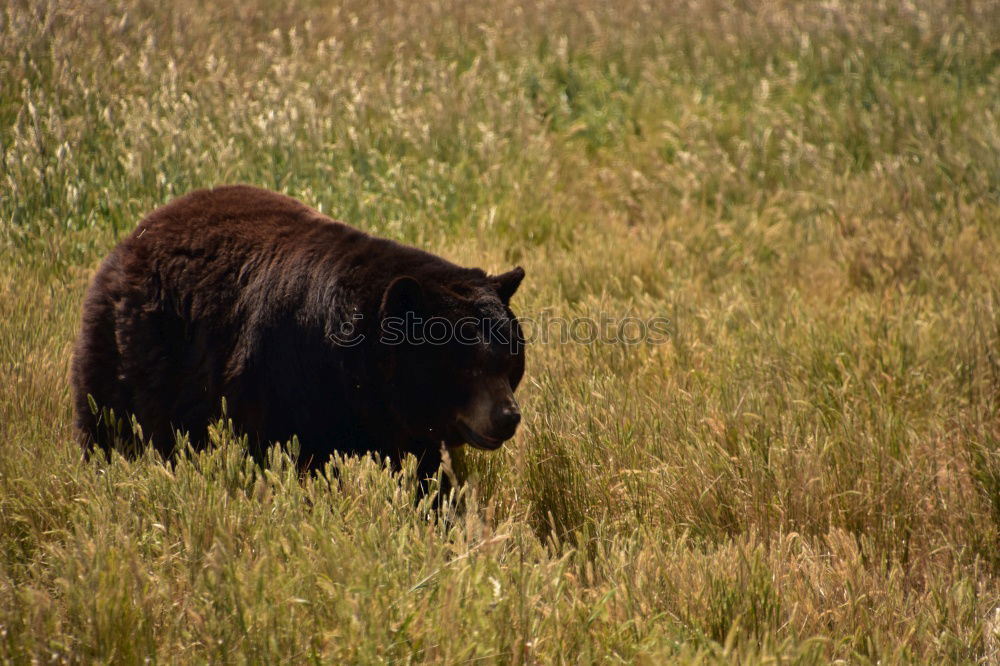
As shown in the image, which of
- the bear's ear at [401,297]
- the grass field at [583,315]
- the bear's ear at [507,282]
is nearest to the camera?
the grass field at [583,315]

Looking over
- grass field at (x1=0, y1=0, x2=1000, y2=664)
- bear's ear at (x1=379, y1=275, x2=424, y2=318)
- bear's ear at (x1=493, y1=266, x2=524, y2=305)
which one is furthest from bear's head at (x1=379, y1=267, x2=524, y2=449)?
grass field at (x1=0, y1=0, x2=1000, y2=664)

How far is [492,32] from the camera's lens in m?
9.77

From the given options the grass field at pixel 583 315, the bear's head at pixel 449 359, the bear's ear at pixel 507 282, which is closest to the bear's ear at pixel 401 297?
the bear's head at pixel 449 359

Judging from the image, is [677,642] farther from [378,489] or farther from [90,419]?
[90,419]

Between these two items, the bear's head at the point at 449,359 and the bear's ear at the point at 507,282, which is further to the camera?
the bear's ear at the point at 507,282

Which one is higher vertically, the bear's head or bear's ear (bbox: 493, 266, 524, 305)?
bear's ear (bbox: 493, 266, 524, 305)

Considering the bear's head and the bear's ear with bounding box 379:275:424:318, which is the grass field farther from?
the bear's ear with bounding box 379:275:424:318

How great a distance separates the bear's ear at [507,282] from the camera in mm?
3664

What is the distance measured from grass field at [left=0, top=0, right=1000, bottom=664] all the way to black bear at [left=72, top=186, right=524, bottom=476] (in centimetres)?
24

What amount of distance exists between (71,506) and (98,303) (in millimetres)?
1076

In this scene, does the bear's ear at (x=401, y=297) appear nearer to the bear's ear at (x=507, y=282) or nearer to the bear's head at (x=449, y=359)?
the bear's head at (x=449, y=359)

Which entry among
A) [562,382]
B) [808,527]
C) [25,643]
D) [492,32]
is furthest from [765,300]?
[492,32]

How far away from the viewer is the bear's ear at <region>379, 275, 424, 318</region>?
10.9 feet

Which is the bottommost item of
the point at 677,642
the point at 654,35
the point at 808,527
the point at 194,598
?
the point at 808,527
